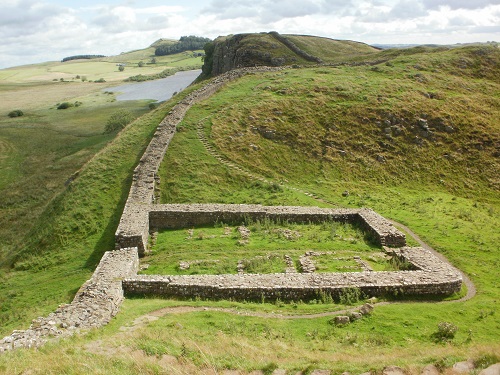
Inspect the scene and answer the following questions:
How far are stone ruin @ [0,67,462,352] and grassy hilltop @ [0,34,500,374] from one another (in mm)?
823

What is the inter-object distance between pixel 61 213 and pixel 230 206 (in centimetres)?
1256

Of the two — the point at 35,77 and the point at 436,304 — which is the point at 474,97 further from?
the point at 35,77

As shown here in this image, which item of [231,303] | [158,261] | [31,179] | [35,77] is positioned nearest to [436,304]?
[231,303]

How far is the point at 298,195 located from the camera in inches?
1355

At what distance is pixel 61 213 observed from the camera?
3080cm

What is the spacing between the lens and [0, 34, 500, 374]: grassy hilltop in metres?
14.0

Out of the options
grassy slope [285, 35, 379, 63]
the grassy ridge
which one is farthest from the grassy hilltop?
grassy slope [285, 35, 379, 63]

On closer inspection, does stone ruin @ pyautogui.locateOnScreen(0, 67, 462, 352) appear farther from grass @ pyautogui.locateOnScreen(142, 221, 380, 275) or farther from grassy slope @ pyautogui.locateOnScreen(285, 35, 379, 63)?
grassy slope @ pyautogui.locateOnScreen(285, 35, 379, 63)

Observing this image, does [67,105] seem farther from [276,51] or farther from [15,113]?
[276,51]

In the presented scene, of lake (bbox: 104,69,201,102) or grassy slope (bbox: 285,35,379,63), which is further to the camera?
lake (bbox: 104,69,201,102)

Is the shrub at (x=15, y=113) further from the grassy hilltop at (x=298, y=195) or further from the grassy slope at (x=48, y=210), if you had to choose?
the grassy hilltop at (x=298, y=195)

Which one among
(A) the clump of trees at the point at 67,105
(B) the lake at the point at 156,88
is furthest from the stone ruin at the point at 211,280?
(B) the lake at the point at 156,88

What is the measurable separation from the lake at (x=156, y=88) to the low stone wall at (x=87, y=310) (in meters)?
95.4

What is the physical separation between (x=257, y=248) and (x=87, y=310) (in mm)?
10928
